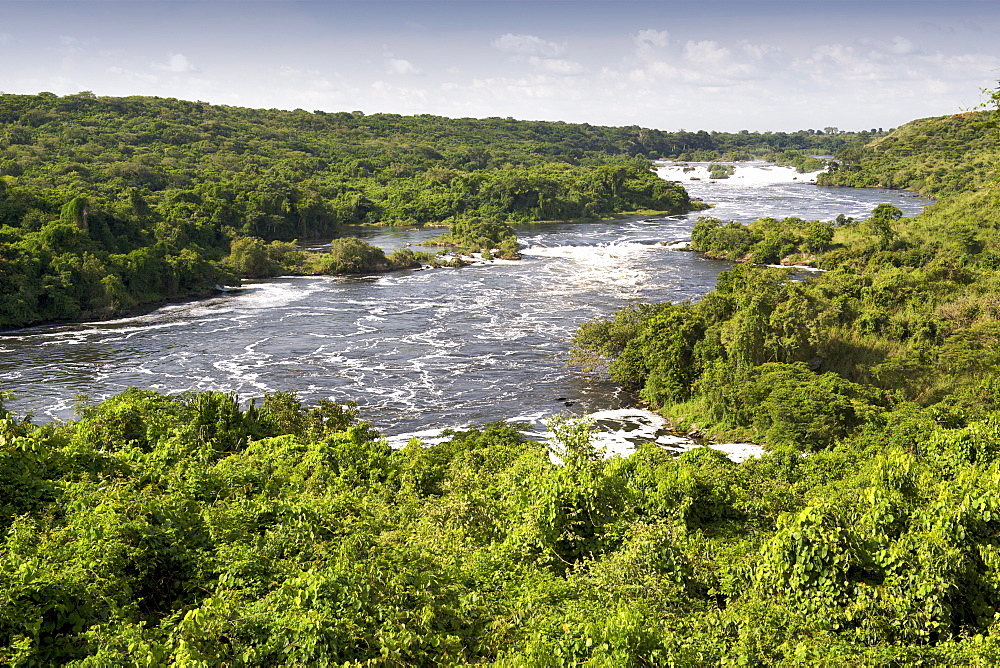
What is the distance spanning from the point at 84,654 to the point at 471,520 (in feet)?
25.5

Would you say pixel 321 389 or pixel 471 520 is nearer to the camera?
pixel 471 520

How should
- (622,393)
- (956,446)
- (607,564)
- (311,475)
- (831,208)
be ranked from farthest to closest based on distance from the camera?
(831,208) → (622,393) → (311,475) → (956,446) → (607,564)

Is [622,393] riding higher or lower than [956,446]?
lower

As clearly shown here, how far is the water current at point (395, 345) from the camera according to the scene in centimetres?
3781

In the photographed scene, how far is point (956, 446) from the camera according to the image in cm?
1772

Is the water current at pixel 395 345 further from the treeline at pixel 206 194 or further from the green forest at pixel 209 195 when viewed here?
the green forest at pixel 209 195

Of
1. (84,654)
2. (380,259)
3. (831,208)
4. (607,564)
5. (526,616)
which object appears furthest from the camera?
(831,208)

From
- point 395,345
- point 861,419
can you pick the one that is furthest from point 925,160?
point 861,419

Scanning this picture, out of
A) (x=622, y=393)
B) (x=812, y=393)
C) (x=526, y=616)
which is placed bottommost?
(x=622, y=393)

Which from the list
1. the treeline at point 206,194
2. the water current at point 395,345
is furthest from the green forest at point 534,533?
the treeline at point 206,194

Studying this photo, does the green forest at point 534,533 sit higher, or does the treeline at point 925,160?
the treeline at point 925,160

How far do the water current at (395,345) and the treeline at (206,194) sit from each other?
3.66 meters

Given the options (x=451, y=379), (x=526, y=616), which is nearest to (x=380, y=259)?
(x=451, y=379)

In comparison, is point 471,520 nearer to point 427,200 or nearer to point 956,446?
point 956,446
